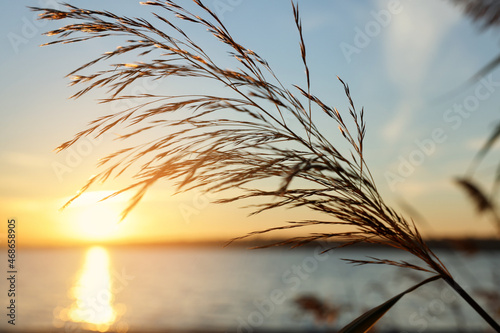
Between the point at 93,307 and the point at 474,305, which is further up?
the point at 93,307

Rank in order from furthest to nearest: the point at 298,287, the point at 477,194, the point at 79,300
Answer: the point at 298,287, the point at 79,300, the point at 477,194

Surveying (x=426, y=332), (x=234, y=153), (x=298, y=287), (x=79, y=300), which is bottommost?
(x=426, y=332)

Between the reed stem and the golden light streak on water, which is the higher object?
the golden light streak on water

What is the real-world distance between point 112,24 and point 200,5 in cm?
26

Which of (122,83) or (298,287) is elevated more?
(298,287)

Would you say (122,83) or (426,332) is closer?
(122,83)

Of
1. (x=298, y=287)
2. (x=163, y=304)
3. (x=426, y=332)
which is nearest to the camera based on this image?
(x=426, y=332)

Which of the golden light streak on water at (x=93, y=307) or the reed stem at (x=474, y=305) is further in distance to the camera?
the golden light streak on water at (x=93, y=307)

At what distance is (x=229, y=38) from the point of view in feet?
4.26

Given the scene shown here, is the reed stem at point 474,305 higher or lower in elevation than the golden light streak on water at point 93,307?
lower

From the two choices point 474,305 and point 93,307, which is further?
point 93,307

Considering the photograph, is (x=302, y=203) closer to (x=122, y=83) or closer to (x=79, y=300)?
(x=122, y=83)

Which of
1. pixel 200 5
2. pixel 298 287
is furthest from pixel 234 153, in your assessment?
pixel 298 287

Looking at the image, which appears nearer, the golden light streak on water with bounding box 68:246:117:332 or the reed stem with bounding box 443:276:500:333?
the reed stem with bounding box 443:276:500:333
